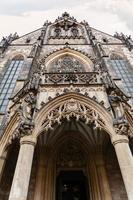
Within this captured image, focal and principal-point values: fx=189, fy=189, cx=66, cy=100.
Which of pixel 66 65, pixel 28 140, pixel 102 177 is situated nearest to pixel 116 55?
pixel 66 65

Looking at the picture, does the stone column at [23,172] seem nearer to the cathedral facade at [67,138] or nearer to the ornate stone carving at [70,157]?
the cathedral facade at [67,138]

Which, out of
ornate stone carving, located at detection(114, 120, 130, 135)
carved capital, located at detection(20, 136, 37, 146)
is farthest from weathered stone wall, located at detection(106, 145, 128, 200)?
carved capital, located at detection(20, 136, 37, 146)

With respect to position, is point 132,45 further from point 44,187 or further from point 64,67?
point 44,187

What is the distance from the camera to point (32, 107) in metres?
6.88

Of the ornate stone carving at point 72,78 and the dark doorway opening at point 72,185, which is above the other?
the ornate stone carving at point 72,78

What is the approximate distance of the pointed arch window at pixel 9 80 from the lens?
413 inches

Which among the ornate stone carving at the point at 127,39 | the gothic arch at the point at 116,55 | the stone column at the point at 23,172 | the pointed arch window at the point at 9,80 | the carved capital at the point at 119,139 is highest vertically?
the ornate stone carving at the point at 127,39

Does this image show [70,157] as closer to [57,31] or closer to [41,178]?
[41,178]

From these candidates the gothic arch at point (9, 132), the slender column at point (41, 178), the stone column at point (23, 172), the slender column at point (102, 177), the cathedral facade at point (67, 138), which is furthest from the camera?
the gothic arch at point (9, 132)

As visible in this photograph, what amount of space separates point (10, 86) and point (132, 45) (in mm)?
10009

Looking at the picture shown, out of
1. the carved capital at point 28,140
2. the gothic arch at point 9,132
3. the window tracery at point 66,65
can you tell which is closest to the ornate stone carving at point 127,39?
the window tracery at point 66,65

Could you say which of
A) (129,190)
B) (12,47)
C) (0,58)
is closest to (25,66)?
(0,58)

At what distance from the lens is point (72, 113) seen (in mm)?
6926

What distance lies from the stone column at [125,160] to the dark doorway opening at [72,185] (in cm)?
311
